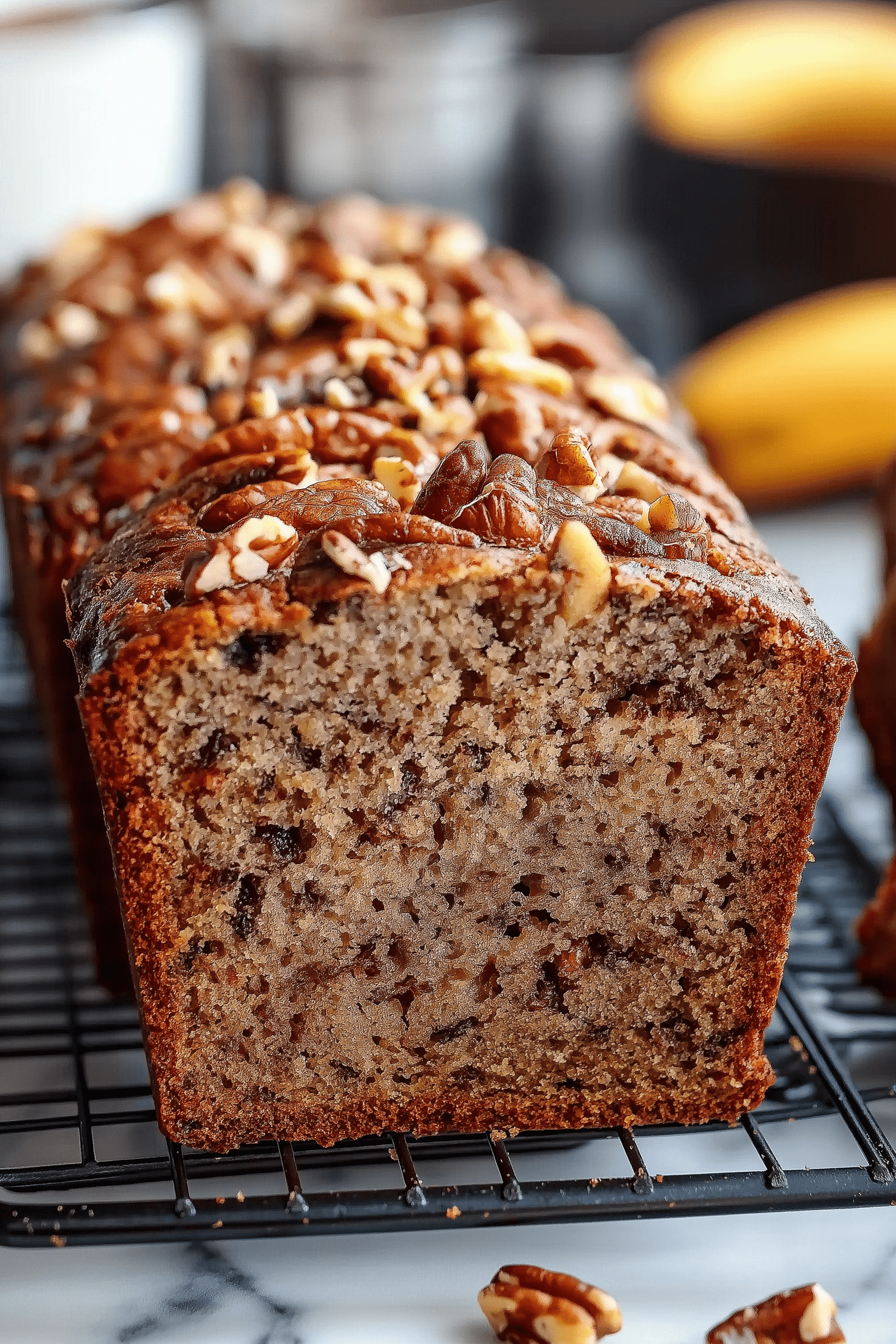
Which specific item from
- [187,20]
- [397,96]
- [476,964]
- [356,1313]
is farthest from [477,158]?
[356,1313]

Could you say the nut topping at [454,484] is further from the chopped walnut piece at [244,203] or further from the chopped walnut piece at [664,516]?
the chopped walnut piece at [244,203]

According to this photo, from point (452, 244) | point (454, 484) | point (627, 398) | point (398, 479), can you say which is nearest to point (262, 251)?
point (452, 244)

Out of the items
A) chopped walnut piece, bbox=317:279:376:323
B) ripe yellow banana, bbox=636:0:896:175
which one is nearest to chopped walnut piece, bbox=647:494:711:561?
chopped walnut piece, bbox=317:279:376:323

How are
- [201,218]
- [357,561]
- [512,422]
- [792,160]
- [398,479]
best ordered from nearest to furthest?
1. [357,561]
2. [398,479]
3. [512,422]
4. [201,218]
5. [792,160]

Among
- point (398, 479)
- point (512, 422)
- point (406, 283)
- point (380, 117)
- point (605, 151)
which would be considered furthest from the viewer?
point (605, 151)

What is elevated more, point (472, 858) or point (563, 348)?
point (563, 348)

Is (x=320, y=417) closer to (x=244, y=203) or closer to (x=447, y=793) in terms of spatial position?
(x=447, y=793)

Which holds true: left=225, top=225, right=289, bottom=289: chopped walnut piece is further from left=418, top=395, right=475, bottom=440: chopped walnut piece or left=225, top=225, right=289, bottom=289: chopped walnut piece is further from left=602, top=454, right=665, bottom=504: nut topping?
left=602, top=454, right=665, bottom=504: nut topping
